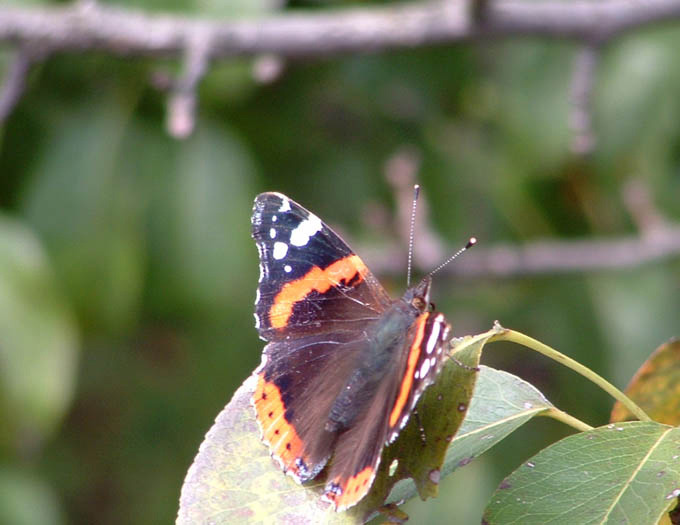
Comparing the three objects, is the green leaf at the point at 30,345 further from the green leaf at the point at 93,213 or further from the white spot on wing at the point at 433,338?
the white spot on wing at the point at 433,338

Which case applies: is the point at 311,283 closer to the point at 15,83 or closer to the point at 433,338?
the point at 433,338

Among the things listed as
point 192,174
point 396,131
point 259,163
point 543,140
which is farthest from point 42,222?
point 543,140

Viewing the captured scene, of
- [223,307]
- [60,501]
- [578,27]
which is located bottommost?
[60,501]

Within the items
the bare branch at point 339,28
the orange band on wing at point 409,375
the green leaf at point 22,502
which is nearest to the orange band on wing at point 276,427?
the orange band on wing at point 409,375

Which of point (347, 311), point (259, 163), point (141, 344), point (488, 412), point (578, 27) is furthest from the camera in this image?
point (141, 344)

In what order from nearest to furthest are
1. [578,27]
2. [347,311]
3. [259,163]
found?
[347,311] → [578,27] → [259,163]

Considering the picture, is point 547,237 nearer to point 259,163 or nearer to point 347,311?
point 259,163

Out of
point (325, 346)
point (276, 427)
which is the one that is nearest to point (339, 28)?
point (325, 346)
